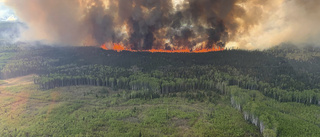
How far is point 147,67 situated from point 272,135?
11046 cm

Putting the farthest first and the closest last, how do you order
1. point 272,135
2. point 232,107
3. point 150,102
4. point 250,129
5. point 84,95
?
point 84,95 → point 150,102 → point 232,107 → point 250,129 → point 272,135

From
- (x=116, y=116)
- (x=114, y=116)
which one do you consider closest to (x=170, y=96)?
(x=116, y=116)

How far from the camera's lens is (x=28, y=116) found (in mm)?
91500

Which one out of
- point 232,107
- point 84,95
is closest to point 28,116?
point 84,95

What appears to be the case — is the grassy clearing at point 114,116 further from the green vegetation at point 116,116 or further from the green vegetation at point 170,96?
the green vegetation at point 170,96

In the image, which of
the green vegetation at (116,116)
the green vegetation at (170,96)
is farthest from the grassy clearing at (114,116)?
the green vegetation at (170,96)

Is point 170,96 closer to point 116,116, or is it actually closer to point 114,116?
point 116,116

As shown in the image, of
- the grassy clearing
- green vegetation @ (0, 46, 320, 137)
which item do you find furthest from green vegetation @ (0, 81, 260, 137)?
green vegetation @ (0, 46, 320, 137)

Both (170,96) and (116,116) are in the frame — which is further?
(170,96)

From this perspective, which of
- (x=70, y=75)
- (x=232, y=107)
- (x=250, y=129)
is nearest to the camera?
(x=250, y=129)

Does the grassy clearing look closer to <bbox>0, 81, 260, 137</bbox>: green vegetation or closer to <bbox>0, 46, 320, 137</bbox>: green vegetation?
<bbox>0, 81, 260, 137</bbox>: green vegetation

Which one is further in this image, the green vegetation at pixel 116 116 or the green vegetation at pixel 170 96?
the green vegetation at pixel 170 96

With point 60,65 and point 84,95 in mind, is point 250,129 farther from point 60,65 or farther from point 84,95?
point 60,65

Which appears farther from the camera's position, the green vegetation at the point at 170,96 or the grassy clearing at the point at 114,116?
the green vegetation at the point at 170,96
